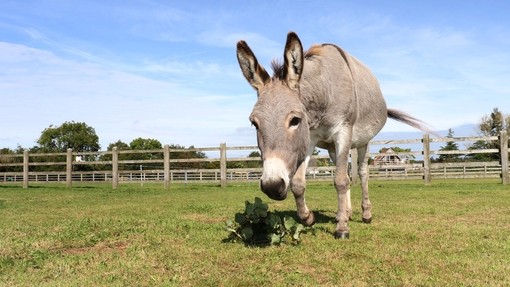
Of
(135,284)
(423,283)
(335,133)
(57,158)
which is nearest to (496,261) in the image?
(423,283)

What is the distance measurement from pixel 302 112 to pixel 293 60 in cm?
49

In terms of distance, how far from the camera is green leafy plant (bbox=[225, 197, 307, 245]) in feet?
13.4

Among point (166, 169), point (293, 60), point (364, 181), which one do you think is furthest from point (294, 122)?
point (166, 169)

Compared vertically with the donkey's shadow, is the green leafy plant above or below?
above

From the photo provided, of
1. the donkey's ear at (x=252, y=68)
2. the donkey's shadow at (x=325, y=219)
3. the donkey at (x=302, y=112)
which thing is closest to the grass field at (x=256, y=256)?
the donkey's shadow at (x=325, y=219)

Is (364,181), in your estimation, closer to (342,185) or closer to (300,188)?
(342,185)

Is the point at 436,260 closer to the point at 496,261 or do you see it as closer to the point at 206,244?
the point at 496,261

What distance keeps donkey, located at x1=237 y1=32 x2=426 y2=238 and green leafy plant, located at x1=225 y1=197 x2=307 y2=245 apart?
0.50 m

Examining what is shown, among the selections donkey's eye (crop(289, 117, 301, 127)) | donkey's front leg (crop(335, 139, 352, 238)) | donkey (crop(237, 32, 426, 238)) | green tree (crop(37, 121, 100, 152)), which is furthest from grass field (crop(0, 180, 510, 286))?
green tree (crop(37, 121, 100, 152))

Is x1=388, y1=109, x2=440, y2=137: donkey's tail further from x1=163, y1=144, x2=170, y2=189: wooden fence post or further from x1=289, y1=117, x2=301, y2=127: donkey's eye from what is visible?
x1=163, y1=144, x2=170, y2=189: wooden fence post

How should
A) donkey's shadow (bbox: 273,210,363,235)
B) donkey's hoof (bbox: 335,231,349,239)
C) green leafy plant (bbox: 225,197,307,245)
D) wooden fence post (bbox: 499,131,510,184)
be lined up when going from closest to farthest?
green leafy plant (bbox: 225,197,307,245) → donkey's hoof (bbox: 335,231,349,239) → donkey's shadow (bbox: 273,210,363,235) → wooden fence post (bbox: 499,131,510,184)

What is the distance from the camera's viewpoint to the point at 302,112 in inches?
144

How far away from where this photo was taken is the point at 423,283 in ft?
9.24

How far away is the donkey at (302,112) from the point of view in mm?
3387
